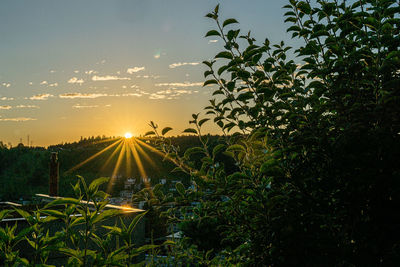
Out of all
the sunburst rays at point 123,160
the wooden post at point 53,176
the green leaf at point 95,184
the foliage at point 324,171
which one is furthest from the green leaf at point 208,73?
the sunburst rays at point 123,160

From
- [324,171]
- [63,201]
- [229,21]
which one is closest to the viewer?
[63,201]

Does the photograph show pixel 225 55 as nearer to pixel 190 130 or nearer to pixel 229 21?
pixel 229 21

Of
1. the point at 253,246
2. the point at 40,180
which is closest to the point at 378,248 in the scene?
the point at 253,246

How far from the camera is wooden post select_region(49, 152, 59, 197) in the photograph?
8.76 meters

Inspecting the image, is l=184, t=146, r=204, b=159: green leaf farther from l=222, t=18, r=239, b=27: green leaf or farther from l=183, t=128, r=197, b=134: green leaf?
l=222, t=18, r=239, b=27: green leaf

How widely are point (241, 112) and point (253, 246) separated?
0.74 meters

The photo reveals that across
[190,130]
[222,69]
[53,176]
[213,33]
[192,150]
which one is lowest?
[53,176]

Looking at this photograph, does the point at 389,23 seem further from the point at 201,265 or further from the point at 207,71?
the point at 201,265

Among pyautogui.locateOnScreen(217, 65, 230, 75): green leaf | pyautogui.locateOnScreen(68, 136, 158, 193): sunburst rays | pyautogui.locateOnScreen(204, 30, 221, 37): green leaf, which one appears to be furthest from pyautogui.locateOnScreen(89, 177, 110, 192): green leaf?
pyautogui.locateOnScreen(68, 136, 158, 193): sunburst rays

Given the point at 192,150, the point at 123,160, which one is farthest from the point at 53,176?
the point at 123,160

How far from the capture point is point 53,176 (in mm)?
8859

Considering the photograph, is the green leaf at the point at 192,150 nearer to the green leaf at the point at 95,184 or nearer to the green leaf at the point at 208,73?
the green leaf at the point at 208,73

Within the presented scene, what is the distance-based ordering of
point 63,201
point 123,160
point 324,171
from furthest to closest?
point 123,160
point 324,171
point 63,201

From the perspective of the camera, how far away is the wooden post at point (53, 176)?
876cm
